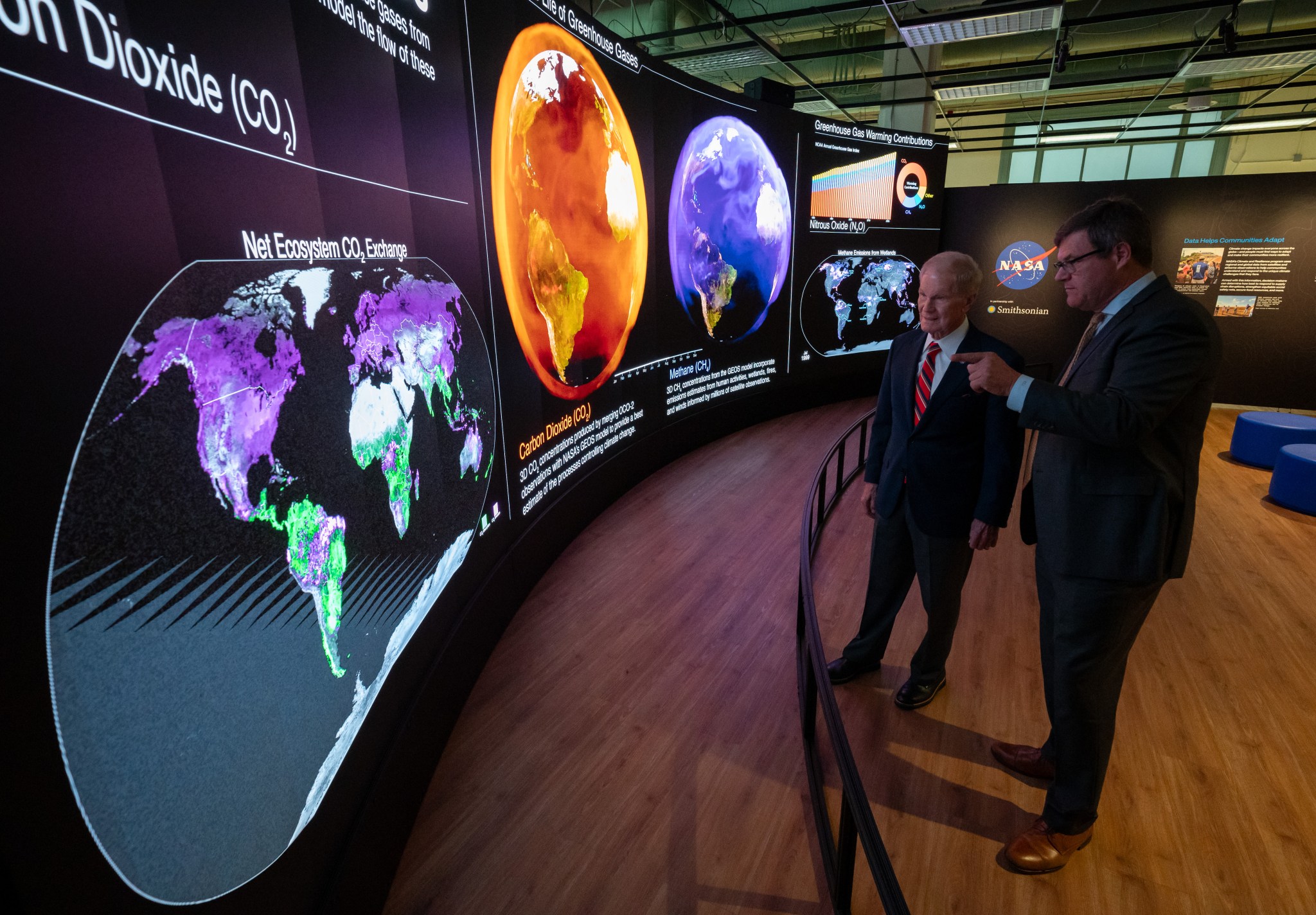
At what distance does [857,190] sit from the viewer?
838cm

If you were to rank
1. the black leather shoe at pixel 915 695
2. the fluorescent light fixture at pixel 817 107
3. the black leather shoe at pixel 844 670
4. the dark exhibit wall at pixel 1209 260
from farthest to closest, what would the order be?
the fluorescent light fixture at pixel 817 107, the dark exhibit wall at pixel 1209 260, the black leather shoe at pixel 844 670, the black leather shoe at pixel 915 695

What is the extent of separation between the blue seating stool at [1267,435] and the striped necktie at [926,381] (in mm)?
6059

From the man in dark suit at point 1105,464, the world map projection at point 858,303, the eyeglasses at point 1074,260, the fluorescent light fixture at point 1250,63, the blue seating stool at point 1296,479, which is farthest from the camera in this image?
the world map projection at point 858,303

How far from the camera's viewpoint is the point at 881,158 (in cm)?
858

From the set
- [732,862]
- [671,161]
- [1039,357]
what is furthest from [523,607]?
[1039,357]

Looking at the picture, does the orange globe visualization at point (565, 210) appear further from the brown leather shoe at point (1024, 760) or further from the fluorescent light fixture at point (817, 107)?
the fluorescent light fixture at point (817, 107)

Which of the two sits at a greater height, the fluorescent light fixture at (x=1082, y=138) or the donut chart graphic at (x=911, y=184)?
the fluorescent light fixture at (x=1082, y=138)

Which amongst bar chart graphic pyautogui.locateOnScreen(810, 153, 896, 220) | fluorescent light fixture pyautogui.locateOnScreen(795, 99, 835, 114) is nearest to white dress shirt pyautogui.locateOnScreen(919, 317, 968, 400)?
bar chart graphic pyautogui.locateOnScreen(810, 153, 896, 220)

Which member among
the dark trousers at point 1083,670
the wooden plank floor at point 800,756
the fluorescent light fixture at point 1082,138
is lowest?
the wooden plank floor at point 800,756

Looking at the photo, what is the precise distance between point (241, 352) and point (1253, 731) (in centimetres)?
407

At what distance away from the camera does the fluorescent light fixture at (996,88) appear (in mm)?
8555

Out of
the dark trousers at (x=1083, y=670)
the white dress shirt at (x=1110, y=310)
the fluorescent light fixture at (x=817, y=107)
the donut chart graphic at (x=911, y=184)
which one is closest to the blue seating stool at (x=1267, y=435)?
the donut chart graphic at (x=911, y=184)

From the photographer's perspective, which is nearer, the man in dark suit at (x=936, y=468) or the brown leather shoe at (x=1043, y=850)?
the brown leather shoe at (x=1043, y=850)

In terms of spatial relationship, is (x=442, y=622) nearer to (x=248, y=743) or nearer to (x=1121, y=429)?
(x=248, y=743)
